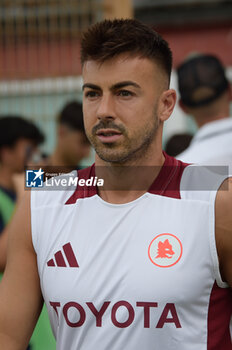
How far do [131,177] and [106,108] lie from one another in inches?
10.4

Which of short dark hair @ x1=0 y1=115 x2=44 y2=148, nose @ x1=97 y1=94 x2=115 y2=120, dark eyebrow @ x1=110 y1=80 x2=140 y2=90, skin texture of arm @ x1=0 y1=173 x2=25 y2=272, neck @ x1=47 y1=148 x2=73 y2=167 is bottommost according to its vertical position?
skin texture of arm @ x1=0 y1=173 x2=25 y2=272

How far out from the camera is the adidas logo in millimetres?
1962

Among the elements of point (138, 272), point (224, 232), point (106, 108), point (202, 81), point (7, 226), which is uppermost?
point (202, 81)

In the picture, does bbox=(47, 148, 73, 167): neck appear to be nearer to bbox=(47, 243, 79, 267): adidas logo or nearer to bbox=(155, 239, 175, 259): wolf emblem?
bbox=(47, 243, 79, 267): adidas logo

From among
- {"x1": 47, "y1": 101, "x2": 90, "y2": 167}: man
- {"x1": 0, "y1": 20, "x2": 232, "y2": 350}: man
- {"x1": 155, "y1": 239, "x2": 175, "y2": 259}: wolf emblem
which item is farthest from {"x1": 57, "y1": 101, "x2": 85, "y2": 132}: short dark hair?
{"x1": 155, "y1": 239, "x2": 175, "y2": 259}: wolf emblem

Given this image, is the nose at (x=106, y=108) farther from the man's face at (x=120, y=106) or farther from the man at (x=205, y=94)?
the man at (x=205, y=94)

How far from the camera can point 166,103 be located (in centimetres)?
209

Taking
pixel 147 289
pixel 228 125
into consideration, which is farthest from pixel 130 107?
pixel 228 125

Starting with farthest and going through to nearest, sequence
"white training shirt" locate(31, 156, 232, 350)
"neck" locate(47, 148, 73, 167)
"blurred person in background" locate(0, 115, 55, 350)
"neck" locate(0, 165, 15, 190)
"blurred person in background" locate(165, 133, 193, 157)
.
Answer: "neck" locate(47, 148, 73, 167) → "blurred person in background" locate(165, 133, 193, 157) → "neck" locate(0, 165, 15, 190) → "blurred person in background" locate(0, 115, 55, 350) → "white training shirt" locate(31, 156, 232, 350)

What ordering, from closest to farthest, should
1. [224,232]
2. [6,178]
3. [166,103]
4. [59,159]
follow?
[224,232]
[166,103]
[6,178]
[59,159]

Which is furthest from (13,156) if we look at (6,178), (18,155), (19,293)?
(19,293)

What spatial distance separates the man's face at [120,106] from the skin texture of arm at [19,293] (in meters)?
0.38

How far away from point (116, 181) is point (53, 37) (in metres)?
4.17

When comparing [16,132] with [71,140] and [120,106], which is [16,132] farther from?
[120,106]
